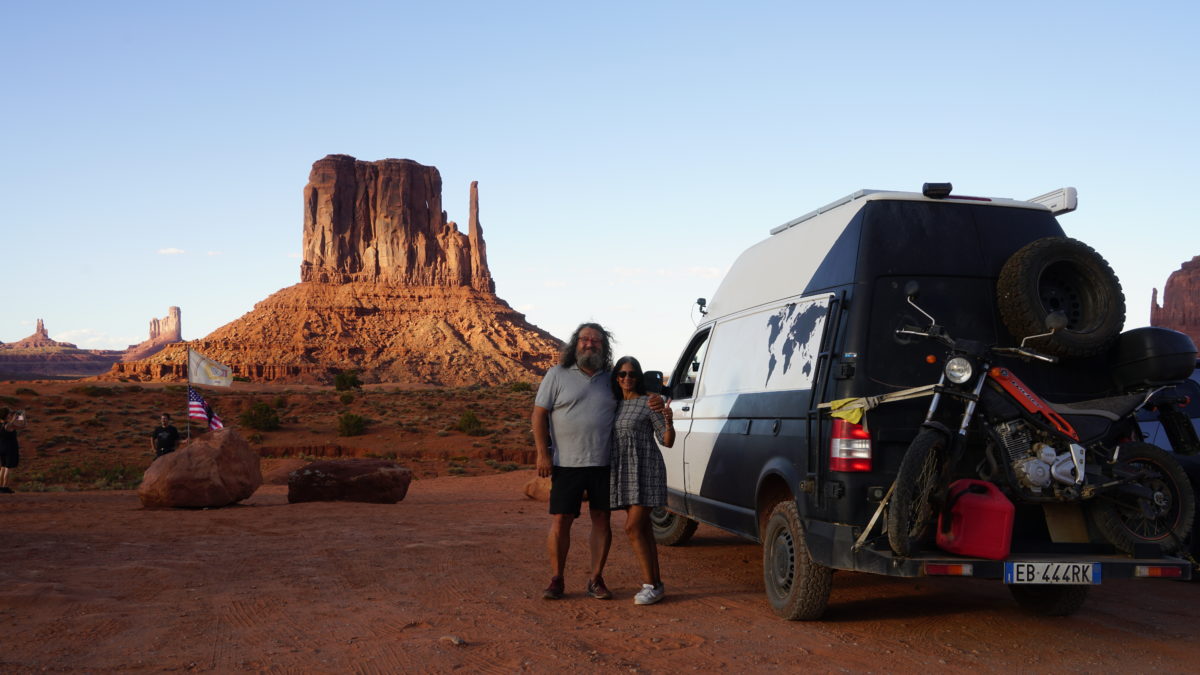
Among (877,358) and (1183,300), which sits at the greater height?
(1183,300)

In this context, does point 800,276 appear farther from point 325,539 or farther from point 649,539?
point 325,539

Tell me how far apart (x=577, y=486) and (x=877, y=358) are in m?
2.26

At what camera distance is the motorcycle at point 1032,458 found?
532cm

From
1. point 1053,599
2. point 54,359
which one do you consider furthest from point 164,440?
point 54,359

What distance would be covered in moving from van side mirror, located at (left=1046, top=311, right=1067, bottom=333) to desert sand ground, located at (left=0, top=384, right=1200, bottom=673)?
6.12 feet

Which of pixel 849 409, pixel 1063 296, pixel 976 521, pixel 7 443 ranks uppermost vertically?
pixel 1063 296

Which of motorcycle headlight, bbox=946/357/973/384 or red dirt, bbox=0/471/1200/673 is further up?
motorcycle headlight, bbox=946/357/973/384

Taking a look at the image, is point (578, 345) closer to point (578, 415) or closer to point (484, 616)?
point (578, 415)

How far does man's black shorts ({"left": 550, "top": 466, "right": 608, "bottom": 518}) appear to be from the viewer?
684cm

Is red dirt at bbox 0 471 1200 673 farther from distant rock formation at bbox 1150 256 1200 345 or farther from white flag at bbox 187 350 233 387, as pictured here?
distant rock formation at bbox 1150 256 1200 345

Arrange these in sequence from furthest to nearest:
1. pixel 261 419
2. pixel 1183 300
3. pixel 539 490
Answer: pixel 1183 300
pixel 261 419
pixel 539 490

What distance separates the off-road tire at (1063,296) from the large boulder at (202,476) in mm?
11923

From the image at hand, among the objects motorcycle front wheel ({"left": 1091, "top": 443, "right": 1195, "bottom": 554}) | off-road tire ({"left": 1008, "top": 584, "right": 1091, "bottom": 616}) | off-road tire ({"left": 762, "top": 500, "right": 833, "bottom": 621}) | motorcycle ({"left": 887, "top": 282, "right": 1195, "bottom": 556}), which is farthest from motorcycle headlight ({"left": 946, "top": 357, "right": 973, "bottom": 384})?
off-road tire ({"left": 1008, "top": 584, "right": 1091, "bottom": 616})

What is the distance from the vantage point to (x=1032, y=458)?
5.35m
